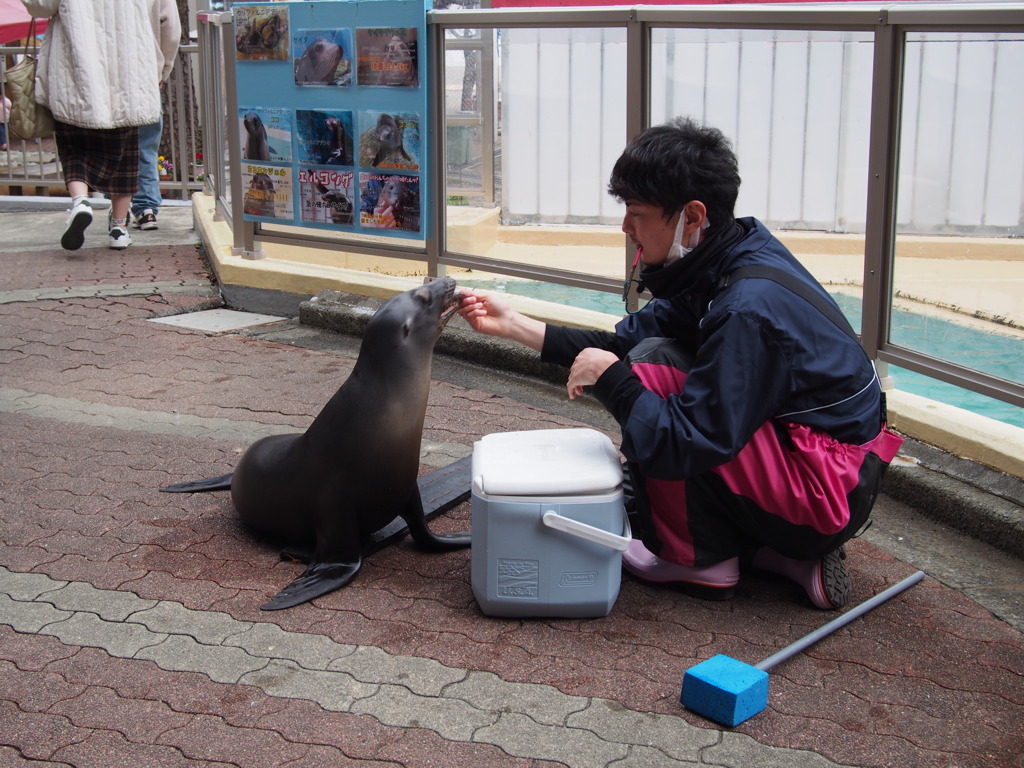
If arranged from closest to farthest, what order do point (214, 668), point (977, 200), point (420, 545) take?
1. point (214, 668)
2. point (420, 545)
3. point (977, 200)

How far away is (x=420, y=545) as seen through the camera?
3.52 m

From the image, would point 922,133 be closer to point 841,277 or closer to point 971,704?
point 841,277

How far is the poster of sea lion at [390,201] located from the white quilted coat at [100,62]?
2577mm

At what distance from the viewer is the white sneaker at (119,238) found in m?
8.51

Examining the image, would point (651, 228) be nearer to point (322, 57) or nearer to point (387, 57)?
point (387, 57)

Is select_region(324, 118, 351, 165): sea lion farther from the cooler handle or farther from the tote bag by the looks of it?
the cooler handle

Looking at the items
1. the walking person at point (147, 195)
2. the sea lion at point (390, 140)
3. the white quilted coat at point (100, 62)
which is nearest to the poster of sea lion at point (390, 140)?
the sea lion at point (390, 140)

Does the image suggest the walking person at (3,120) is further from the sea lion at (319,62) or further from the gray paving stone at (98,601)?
the gray paving stone at (98,601)

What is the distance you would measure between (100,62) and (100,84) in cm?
17

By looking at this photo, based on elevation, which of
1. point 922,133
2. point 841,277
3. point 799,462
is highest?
point 922,133

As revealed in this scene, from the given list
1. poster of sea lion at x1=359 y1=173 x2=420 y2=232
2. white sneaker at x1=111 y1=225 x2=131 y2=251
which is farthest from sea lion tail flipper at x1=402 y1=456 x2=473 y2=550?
white sneaker at x1=111 y1=225 x2=131 y2=251

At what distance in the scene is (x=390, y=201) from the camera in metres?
6.17

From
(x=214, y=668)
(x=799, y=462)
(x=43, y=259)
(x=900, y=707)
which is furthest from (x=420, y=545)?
(x=43, y=259)

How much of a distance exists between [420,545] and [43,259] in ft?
19.3
